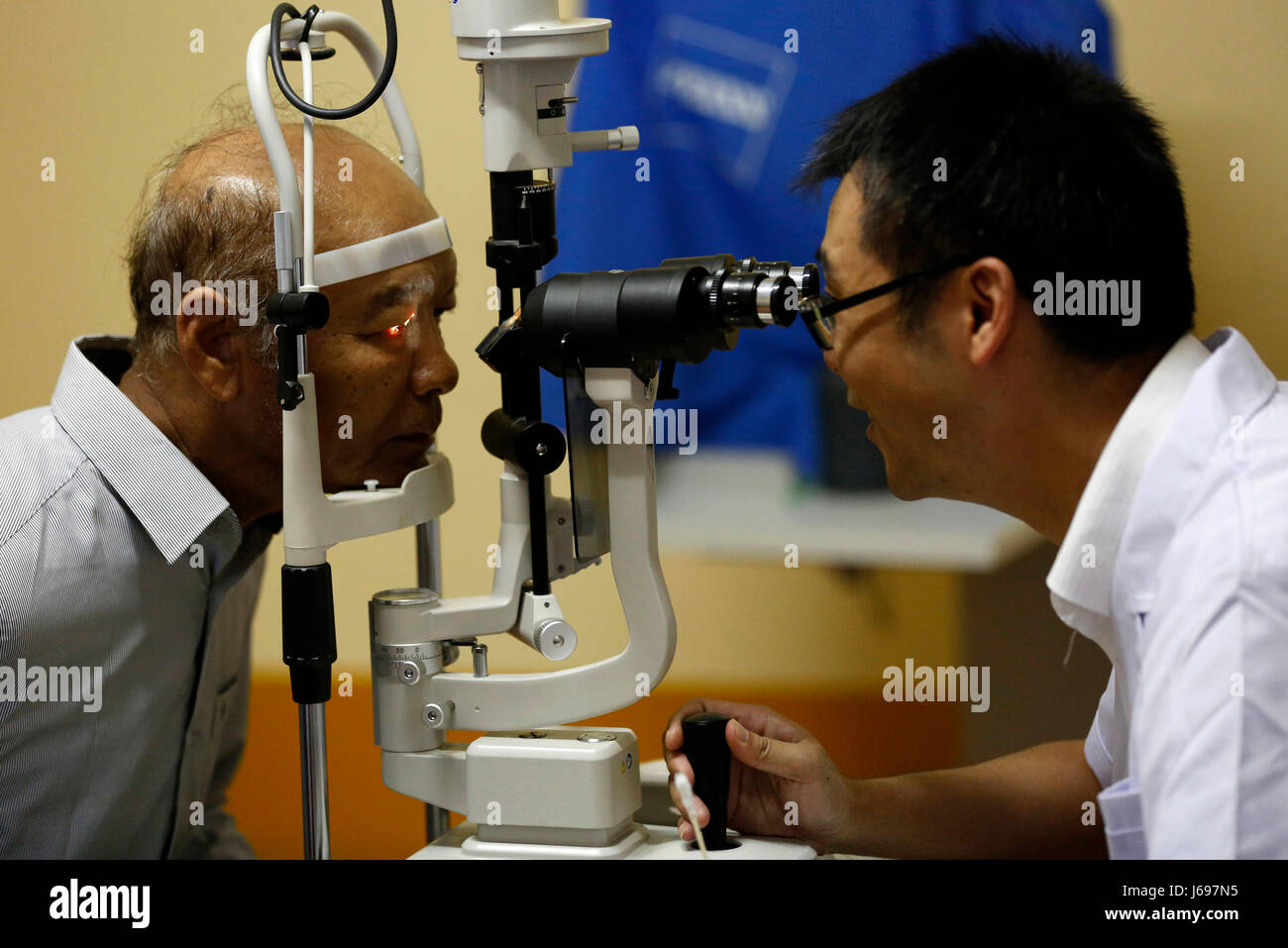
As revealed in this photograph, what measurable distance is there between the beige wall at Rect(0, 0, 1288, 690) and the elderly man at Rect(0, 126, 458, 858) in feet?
1.64

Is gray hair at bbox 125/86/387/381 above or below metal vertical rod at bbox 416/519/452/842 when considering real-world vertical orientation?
above

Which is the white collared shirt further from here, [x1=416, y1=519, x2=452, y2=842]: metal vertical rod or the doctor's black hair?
[x1=416, y1=519, x2=452, y2=842]: metal vertical rod

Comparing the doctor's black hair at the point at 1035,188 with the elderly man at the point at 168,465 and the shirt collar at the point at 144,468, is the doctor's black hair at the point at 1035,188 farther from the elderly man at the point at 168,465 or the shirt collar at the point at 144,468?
the shirt collar at the point at 144,468

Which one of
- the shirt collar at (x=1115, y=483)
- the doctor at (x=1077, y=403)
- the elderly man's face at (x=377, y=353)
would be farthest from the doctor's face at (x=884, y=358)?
the elderly man's face at (x=377, y=353)

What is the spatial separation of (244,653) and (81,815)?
41cm

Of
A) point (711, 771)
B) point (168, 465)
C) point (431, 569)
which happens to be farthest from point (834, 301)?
point (168, 465)

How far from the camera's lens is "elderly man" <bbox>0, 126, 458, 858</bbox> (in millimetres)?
1254

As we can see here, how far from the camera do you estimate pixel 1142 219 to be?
109 cm

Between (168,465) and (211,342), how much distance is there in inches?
5.2

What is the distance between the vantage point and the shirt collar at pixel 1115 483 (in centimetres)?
107

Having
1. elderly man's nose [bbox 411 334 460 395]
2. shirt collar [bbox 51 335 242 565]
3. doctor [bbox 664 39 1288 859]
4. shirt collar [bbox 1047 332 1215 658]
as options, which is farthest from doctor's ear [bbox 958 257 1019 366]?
shirt collar [bbox 51 335 242 565]

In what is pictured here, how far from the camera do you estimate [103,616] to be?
128cm
